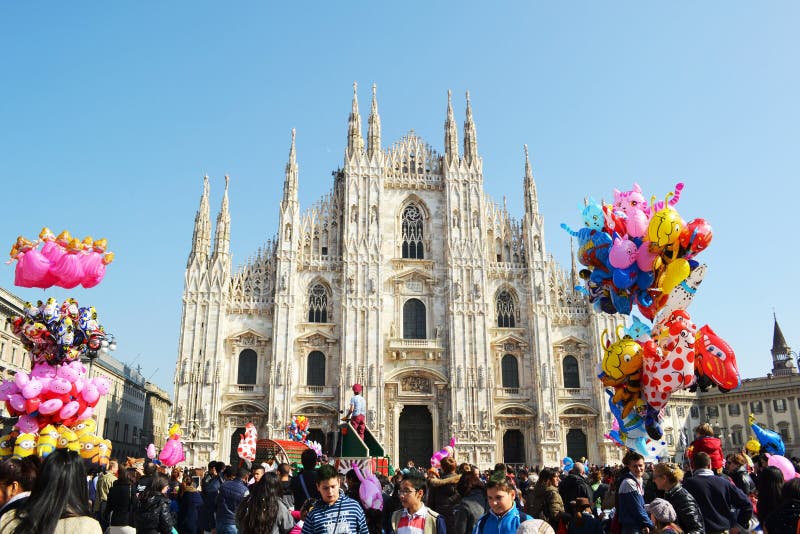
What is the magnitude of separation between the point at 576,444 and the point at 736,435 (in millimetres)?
25735

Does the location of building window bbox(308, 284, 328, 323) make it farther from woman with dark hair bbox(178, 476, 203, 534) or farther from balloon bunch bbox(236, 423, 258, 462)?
woman with dark hair bbox(178, 476, 203, 534)

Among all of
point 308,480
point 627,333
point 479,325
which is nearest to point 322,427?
point 479,325

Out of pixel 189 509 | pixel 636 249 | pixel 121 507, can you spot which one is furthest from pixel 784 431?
pixel 121 507

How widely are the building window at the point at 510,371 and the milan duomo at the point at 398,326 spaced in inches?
Answer: 3.3

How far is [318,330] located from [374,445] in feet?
85.8

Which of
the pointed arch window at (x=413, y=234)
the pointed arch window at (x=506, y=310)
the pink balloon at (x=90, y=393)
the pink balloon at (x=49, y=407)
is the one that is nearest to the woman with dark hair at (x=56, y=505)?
the pink balloon at (x=49, y=407)

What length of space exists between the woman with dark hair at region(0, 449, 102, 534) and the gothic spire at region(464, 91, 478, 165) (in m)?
37.9

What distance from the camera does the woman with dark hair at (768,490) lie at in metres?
7.26

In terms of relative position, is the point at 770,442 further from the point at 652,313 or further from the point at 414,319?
the point at 414,319

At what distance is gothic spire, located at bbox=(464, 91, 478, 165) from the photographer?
41.0m

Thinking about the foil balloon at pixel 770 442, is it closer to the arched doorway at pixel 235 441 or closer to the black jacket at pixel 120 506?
the black jacket at pixel 120 506

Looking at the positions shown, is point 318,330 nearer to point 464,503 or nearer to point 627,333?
point 627,333

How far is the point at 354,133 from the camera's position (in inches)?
1592

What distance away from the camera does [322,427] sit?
35906mm
